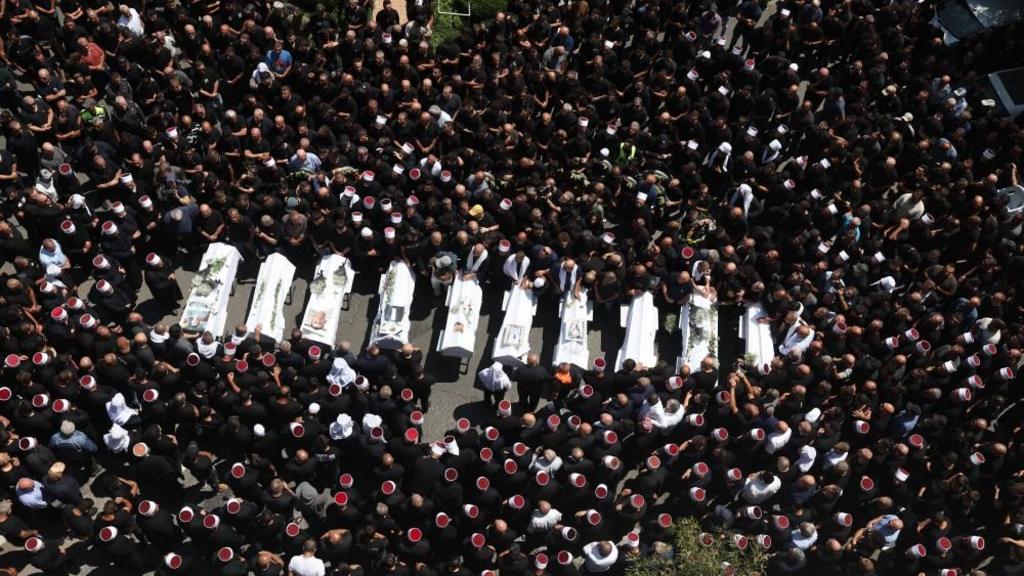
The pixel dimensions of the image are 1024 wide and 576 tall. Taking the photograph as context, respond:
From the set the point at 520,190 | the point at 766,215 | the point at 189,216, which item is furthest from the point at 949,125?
the point at 189,216

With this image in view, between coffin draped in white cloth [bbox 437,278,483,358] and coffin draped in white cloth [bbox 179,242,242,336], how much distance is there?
163 inches

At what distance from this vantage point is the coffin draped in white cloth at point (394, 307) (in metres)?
14.9

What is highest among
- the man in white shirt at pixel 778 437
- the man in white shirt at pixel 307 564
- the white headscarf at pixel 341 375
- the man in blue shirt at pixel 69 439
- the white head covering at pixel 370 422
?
the white headscarf at pixel 341 375

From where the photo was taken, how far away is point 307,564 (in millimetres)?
11719

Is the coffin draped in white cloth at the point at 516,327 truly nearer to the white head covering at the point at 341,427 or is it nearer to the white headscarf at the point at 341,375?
the white headscarf at the point at 341,375

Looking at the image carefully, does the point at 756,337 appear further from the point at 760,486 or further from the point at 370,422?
the point at 370,422

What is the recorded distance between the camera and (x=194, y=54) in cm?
1848

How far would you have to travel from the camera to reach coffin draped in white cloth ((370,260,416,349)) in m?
14.9

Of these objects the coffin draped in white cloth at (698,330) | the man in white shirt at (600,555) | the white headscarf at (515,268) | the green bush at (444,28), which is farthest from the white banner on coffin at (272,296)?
the green bush at (444,28)

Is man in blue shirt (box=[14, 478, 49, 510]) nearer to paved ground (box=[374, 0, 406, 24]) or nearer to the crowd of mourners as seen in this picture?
the crowd of mourners

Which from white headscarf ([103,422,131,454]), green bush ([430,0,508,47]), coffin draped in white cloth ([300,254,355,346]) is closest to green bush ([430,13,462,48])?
green bush ([430,0,508,47])

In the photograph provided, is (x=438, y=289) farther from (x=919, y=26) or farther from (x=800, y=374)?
(x=919, y=26)

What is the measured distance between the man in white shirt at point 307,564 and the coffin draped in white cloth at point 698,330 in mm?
7342

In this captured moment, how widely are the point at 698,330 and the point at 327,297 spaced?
23.3ft
